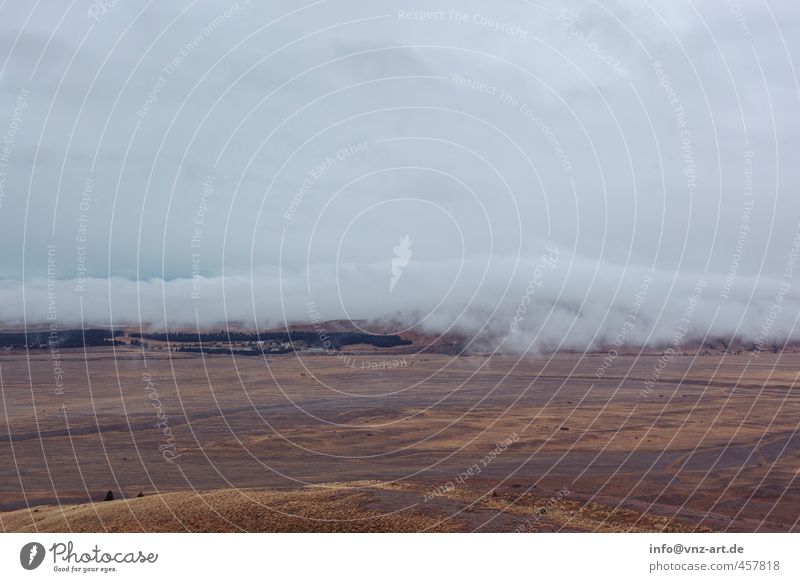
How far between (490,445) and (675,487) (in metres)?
14.4

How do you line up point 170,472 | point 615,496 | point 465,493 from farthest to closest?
1. point 170,472
2. point 615,496
3. point 465,493

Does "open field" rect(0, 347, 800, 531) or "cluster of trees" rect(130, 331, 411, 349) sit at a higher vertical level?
"cluster of trees" rect(130, 331, 411, 349)

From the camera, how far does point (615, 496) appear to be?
1195 inches

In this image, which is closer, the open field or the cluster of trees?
the open field

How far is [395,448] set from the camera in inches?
1741

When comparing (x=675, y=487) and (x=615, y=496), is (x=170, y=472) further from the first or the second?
(x=675, y=487)

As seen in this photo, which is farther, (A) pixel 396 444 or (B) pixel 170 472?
(A) pixel 396 444

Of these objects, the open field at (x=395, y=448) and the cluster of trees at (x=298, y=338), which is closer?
the open field at (x=395, y=448)

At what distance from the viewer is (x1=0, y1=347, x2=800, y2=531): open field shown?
78.0 ft

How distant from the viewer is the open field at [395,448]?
23.8 metres

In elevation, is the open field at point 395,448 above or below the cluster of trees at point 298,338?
below

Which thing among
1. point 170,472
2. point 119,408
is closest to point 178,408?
point 119,408

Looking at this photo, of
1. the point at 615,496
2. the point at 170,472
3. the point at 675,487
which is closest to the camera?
the point at 615,496

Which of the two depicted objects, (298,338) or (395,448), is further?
(298,338)
